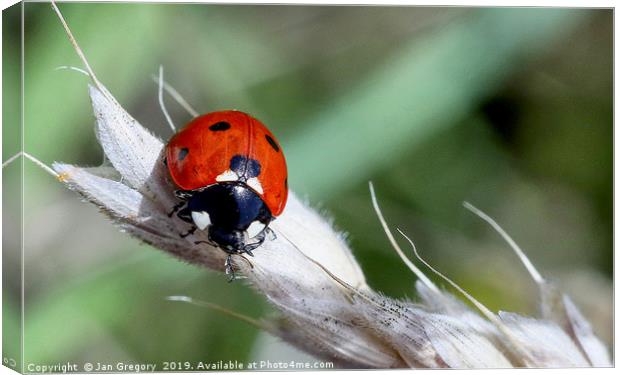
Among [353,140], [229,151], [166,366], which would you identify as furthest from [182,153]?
[353,140]

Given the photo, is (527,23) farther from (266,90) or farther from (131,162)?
(131,162)

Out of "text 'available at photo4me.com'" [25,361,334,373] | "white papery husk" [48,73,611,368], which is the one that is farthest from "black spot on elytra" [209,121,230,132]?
"text 'available at photo4me.com'" [25,361,334,373]

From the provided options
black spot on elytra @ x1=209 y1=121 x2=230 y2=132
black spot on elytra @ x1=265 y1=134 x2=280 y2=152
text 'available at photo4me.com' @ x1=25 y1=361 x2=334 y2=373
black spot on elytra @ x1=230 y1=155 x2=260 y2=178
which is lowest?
text 'available at photo4me.com' @ x1=25 y1=361 x2=334 y2=373

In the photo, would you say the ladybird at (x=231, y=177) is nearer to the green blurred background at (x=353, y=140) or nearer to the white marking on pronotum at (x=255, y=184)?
the white marking on pronotum at (x=255, y=184)

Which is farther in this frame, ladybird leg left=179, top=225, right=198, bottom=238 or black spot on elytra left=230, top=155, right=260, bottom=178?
black spot on elytra left=230, top=155, right=260, bottom=178

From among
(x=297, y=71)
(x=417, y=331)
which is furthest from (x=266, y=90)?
(x=417, y=331)

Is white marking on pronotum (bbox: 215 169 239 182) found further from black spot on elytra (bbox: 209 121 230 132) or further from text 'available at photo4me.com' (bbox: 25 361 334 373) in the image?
text 'available at photo4me.com' (bbox: 25 361 334 373)
